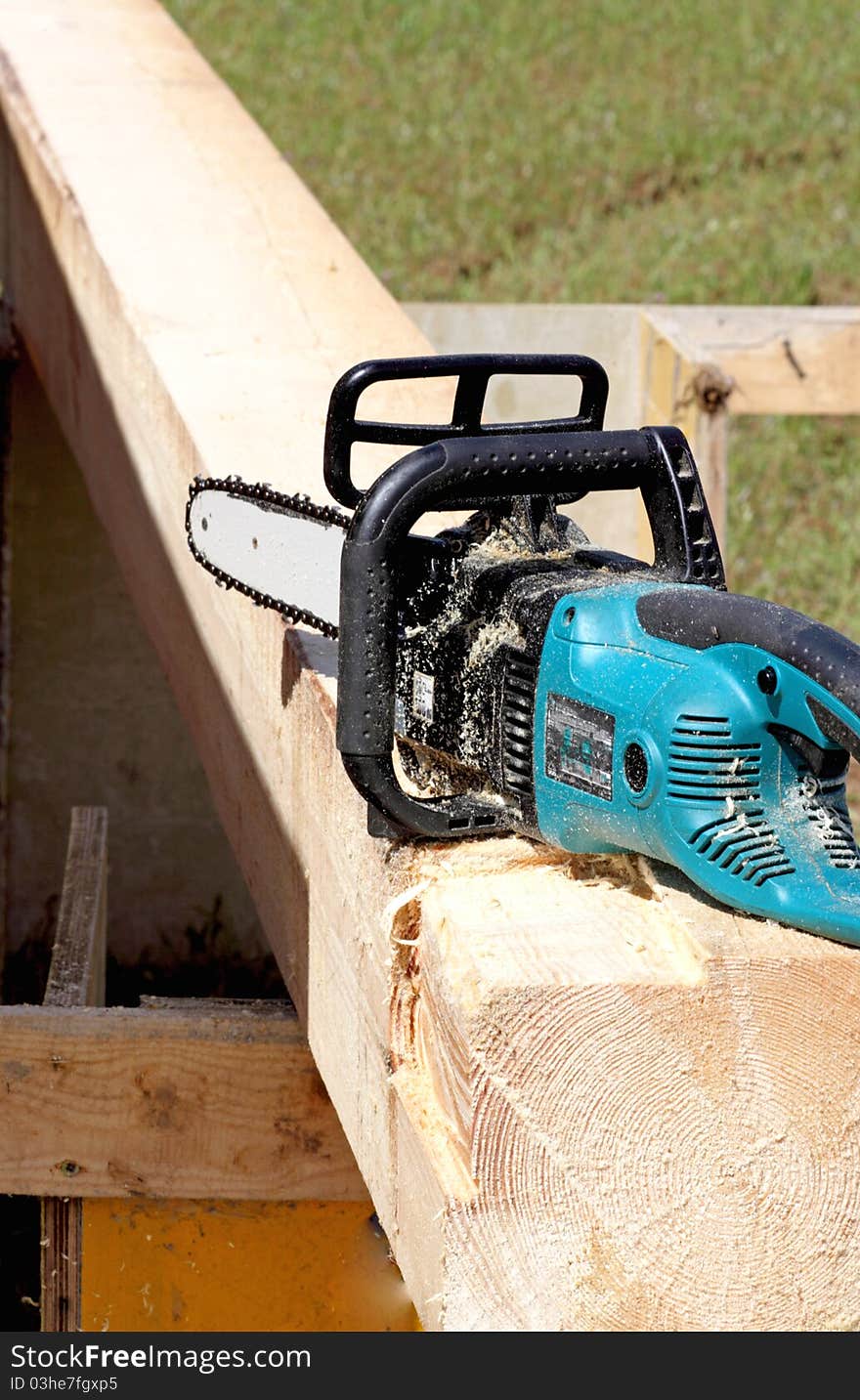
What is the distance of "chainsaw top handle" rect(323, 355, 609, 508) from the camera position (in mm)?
1670

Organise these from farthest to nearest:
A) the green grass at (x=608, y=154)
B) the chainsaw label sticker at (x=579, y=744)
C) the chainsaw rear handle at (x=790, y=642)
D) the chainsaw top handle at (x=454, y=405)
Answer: the green grass at (x=608, y=154) < the chainsaw top handle at (x=454, y=405) < the chainsaw label sticker at (x=579, y=744) < the chainsaw rear handle at (x=790, y=642)

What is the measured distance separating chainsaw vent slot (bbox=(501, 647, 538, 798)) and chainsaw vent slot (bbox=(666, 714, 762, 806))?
22 centimetres

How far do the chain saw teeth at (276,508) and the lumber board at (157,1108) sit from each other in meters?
0.53

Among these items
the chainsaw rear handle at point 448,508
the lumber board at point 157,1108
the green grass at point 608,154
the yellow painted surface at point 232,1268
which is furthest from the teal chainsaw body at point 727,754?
the green grass at point 608,154

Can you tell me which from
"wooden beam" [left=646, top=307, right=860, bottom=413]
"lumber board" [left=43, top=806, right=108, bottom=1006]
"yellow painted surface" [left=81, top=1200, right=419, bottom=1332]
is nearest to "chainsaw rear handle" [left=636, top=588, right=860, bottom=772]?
"yellow painted surface" [left=81, top=1200, right=419, bottom=1332]

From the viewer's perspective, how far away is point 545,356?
1.73 m

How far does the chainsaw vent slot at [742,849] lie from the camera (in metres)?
1.39

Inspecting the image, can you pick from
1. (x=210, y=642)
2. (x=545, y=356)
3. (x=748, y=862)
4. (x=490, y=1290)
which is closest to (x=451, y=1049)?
(x=490, y=1290)

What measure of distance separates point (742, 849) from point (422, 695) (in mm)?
434

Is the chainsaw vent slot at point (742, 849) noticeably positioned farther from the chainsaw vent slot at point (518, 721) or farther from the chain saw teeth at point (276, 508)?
the chain saw teeth at point (276, 508)

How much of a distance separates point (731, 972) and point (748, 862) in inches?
3.9

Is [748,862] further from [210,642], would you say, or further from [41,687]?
[41,687]

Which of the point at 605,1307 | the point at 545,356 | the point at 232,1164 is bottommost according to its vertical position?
the point at 232,1164

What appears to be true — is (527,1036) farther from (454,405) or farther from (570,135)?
(570,135)
